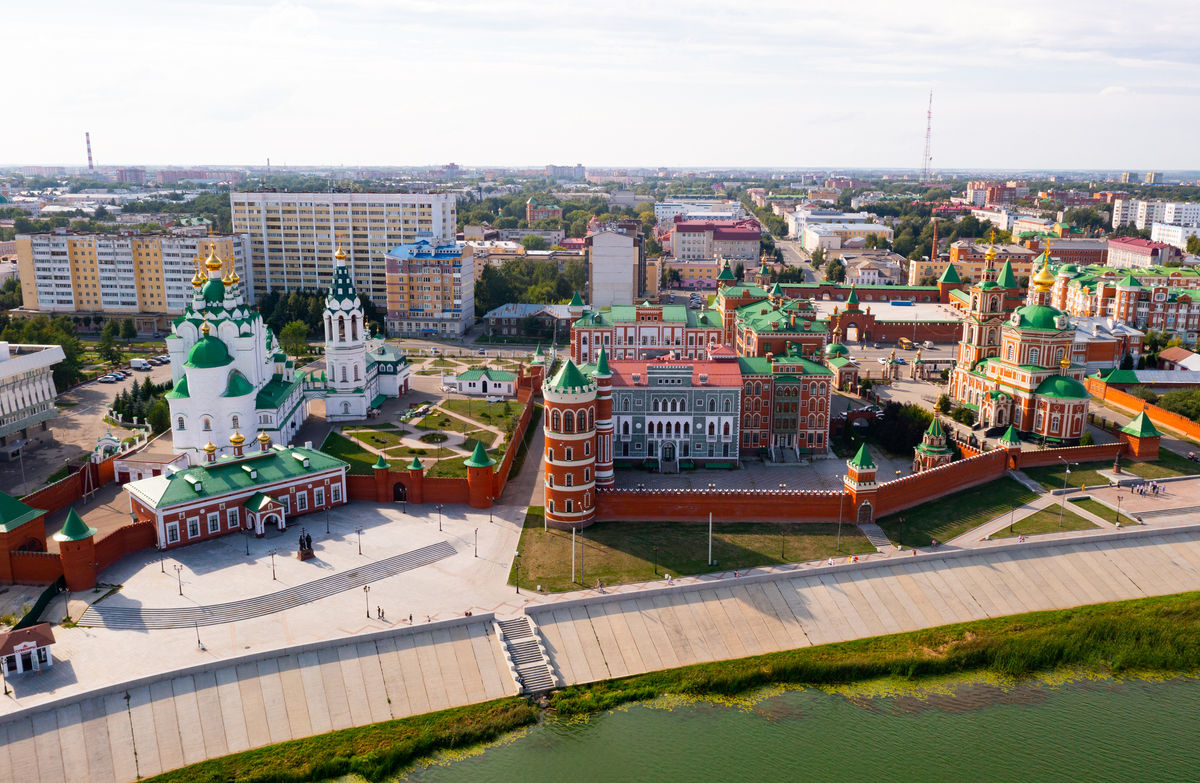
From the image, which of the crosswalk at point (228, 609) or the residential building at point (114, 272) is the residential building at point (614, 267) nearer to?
the residential building at point (114, 272)

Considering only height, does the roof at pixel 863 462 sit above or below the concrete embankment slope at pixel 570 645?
above

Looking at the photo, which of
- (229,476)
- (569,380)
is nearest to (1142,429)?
(569,380)

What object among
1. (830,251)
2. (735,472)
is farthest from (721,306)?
(830,251)

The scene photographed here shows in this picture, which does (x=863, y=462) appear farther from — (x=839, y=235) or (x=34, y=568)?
(x=839, y=235)

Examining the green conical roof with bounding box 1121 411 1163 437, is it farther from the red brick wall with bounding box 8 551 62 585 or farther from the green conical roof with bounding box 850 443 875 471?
the red brick wall with bounding box 8 551 62 585

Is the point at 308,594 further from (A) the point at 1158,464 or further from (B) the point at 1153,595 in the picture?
(A) the point at 1158,464

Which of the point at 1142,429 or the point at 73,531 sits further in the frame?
the point at 1142,429

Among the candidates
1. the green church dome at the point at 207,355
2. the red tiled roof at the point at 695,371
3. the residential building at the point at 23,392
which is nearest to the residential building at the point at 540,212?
the residential building at the point at 23,392
